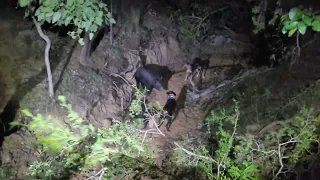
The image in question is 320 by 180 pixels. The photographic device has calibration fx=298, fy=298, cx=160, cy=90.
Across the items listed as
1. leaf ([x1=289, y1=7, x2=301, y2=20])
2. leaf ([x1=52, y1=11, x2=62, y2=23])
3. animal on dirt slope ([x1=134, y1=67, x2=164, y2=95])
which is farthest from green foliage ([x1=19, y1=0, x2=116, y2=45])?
animal on dirt slope ([x1=134, y1=67, x2=164, y2=95])

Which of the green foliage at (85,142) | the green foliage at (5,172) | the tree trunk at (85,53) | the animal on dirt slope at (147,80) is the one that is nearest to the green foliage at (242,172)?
the green foliage at (85,142)

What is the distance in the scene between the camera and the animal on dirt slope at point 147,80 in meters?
7.42

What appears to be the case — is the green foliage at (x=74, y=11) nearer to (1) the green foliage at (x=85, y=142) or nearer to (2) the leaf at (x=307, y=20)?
(1) the green foliage at (x=85, y=142)

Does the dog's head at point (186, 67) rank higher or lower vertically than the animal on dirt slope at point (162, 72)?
higher

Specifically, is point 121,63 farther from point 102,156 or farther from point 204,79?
point 102,156

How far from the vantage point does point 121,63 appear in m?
7.90

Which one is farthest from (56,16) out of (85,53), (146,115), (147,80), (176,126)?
(147,80)

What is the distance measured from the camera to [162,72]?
860 cm

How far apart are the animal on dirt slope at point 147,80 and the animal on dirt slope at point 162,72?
0.63 m

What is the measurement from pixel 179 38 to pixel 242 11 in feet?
8.61

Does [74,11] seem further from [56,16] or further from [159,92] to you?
[159,92]

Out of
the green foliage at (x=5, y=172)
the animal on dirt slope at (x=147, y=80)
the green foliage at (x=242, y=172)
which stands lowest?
the green foliage at (x=5, y=172)

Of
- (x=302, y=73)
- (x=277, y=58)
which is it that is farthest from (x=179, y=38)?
(x=302, y=73)

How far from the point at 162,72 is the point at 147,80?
126cm
